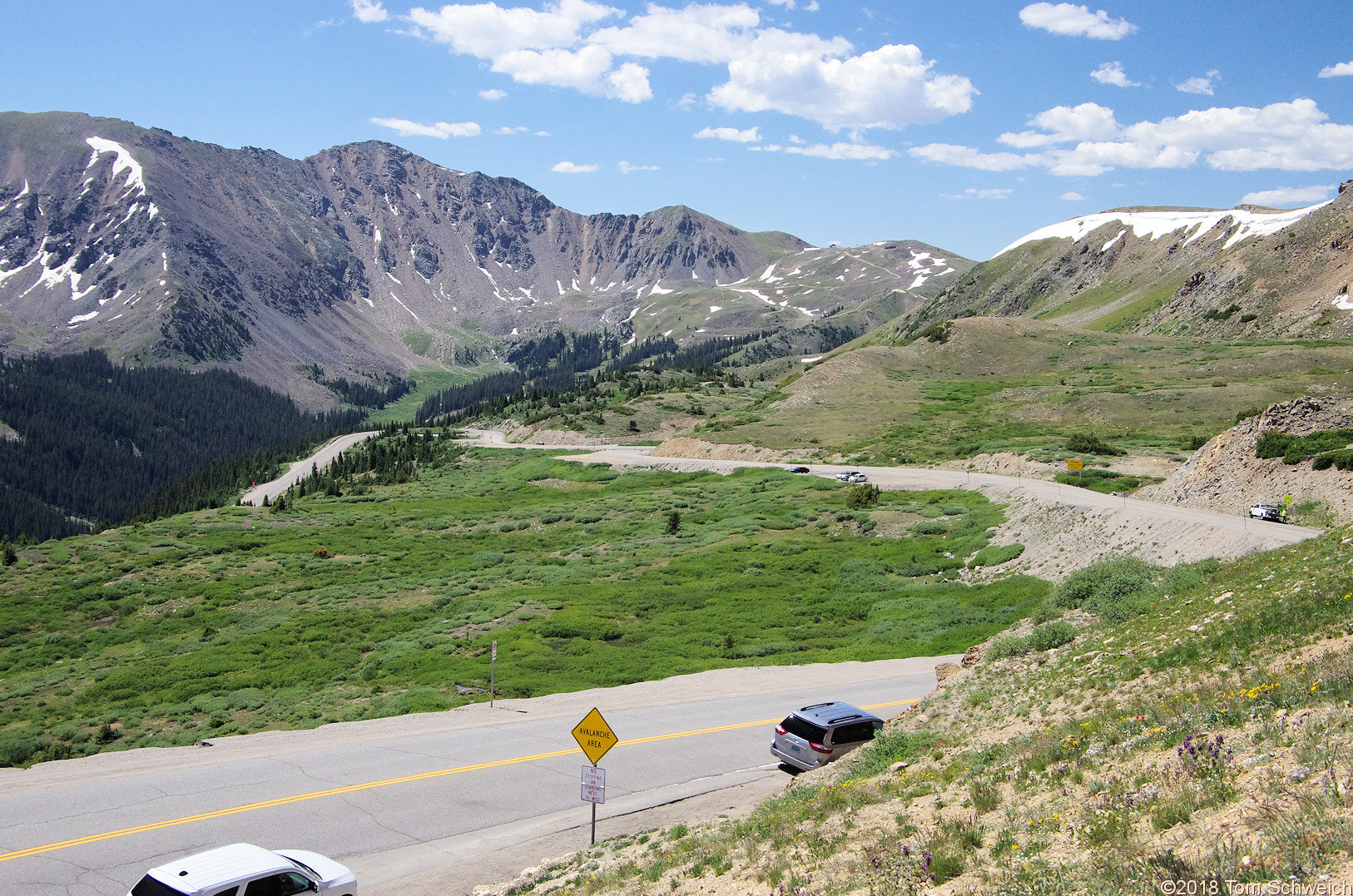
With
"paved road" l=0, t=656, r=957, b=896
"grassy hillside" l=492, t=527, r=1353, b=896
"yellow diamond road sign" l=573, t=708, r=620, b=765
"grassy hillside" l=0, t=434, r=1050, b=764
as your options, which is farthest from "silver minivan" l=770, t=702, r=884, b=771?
"grassy hillside" l=0, t=434, r=1050, b=764

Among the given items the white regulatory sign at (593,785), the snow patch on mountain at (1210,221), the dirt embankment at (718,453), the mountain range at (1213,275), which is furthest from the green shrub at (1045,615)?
the snow patch on mountain at (1210,221)

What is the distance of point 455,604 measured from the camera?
1818 inches

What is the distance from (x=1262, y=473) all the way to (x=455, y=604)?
43.4m

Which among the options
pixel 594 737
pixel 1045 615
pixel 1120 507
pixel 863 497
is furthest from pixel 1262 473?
pixel 594 737

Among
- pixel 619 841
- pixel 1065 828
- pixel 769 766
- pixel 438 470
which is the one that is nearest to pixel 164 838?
pixel 619 841

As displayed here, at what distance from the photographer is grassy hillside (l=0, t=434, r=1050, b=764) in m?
32.0

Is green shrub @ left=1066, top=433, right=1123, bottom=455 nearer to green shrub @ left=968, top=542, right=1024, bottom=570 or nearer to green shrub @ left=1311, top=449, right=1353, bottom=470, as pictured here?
green shrub @ left=968, top=542, right=1024, bottom=570

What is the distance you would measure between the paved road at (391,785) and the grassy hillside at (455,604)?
459 centimetres

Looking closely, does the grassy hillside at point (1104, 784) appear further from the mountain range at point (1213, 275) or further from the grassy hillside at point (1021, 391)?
the mountain range at point (1213, 275)

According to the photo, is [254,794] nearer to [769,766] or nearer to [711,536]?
[769,766]

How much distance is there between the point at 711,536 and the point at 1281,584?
44490 mm

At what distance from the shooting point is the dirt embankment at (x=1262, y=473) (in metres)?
35.9

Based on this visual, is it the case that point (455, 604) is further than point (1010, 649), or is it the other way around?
point (455, 604)

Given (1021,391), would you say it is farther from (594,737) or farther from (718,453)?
(594,737)
